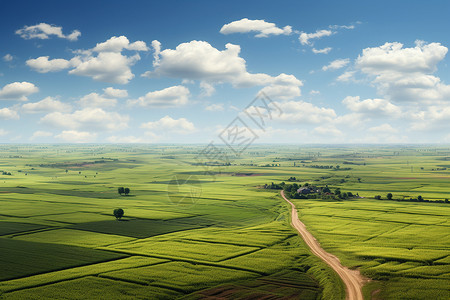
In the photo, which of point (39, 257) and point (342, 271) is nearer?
point (342, 271)

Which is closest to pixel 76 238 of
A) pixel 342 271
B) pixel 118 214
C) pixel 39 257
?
pixel 39 257

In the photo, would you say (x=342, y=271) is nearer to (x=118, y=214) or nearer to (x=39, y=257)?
(x=39, y=257)

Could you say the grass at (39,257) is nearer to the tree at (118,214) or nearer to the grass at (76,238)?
the grass at (76,238)

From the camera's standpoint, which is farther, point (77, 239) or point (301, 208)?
point (301, 208)

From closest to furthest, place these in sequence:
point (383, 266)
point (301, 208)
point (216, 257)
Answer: point (383, 266), point (216, 257), point (301, 208)

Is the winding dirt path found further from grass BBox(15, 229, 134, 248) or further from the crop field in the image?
grass BBox(15, 229, 134, 248)

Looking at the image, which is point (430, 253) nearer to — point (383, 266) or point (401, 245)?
point (401, 245)

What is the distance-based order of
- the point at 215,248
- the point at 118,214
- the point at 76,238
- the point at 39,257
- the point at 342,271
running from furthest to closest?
the point at 118,214 < the point at 76,238 < the point at 215,248 < the point at 39,257 < the point at 342,271

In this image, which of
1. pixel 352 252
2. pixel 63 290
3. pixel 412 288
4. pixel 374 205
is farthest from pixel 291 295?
pixel 374 205

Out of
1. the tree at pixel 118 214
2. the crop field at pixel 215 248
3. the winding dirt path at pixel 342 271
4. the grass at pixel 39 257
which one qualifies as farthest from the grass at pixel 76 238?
the winding dirt path at pixel 342 271

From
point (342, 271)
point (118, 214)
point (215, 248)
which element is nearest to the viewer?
point (342, 271)

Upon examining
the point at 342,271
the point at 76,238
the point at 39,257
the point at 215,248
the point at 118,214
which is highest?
the point at 118,214
